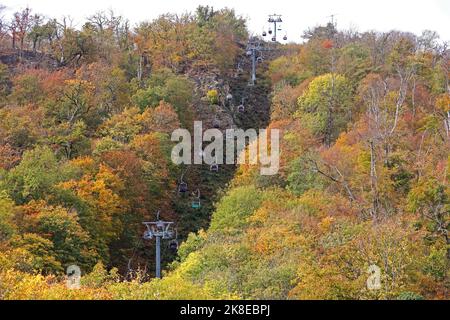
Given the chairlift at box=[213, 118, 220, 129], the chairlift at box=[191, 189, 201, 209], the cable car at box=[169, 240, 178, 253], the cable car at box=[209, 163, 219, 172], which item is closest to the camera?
the cable car at box=[169, 240, 178, 253]

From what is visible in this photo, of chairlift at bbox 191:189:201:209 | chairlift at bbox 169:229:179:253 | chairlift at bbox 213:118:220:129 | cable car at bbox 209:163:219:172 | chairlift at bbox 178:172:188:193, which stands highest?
chairlift at bbox 213:118:220:129

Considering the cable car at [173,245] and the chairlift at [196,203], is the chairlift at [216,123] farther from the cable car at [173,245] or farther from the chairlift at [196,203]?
the cable car at [173,245]

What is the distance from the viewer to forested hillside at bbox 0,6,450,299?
26.0 metres

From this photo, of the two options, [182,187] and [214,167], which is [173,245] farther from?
[214,167]

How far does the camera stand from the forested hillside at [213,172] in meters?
26.0

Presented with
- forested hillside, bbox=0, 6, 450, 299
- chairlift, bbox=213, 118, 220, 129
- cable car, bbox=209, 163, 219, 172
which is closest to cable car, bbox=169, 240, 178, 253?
forested hillside, bbox=0, 6, 450, 299

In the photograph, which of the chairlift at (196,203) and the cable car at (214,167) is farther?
the cable car at (214,167)

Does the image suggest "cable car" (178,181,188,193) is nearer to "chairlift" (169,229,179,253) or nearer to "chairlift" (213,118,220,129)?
"chairlift" (169,229,179,253)

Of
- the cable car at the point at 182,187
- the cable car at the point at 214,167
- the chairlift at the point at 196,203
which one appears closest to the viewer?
the chairlift at the point at 196,203

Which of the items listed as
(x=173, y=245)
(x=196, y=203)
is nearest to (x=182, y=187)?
(x=196, y=203)

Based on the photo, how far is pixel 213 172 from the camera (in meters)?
51.6

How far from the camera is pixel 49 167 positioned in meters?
36.7

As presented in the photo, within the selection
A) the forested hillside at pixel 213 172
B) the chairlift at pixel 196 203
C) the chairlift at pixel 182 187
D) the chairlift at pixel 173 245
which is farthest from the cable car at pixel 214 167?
the chairlift at pixel 173 245

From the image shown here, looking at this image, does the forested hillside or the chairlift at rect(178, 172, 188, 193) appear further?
the chairlift at rect(178, 172, 188, 193)
